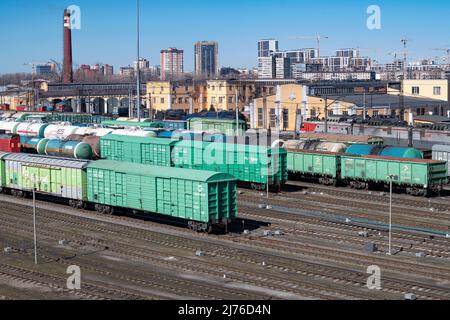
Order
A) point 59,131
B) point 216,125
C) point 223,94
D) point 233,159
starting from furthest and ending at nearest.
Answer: point 223,94, point 216,125, point 59,131, point 233,159

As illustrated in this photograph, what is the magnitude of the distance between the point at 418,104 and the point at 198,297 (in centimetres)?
7715

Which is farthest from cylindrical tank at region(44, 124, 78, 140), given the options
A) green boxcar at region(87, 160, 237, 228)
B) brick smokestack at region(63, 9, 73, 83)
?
brick smokestack at region(63, 9, 73, 83)

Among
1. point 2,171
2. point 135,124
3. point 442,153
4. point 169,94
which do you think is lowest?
point 2,171

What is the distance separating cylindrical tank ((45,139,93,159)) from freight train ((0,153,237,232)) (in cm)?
671

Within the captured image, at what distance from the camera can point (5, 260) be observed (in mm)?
29969

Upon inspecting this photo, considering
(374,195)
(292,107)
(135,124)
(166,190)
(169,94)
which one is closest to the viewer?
(166,190)

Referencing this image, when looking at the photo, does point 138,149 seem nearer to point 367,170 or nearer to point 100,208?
point 100,208

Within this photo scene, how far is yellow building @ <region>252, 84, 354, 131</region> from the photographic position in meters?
87.9

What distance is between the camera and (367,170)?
46.7 m

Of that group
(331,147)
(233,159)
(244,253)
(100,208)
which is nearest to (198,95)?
(331,147)

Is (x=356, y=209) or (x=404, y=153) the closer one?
(x=356, y=209)

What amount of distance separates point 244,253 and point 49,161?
1672cm

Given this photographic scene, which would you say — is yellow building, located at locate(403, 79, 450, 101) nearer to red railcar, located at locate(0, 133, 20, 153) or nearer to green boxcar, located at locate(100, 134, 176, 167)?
green boxcar, located at locate(100, 134, 176, 167)

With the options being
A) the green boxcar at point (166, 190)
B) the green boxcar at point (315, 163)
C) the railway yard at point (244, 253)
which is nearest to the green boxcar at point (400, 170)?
the green boxcar at point (315, 163)
